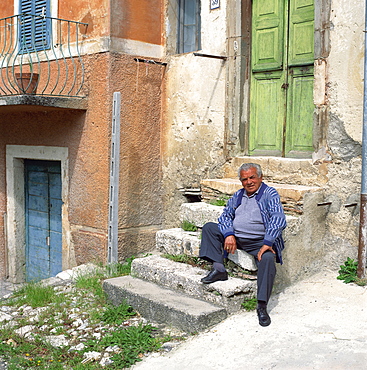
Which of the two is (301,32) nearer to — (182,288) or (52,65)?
(182,288)

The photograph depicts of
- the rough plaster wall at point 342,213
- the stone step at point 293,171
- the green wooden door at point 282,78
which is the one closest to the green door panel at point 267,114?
the green wooden door at point 282,78

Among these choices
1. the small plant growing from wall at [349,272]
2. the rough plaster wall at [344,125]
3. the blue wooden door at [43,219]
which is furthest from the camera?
the blue wooden door at [43,219]

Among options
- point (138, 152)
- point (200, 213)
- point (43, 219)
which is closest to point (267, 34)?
point (138, 152)

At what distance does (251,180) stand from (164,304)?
1.35m

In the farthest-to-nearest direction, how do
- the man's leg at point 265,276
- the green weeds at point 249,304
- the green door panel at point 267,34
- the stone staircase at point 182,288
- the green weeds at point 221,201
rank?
the green door panel at point 267,34, the green weeds at point 221,201, the green weeds at point 249,304, the stone staircase at point 182,288, the man's leg at point 265,276

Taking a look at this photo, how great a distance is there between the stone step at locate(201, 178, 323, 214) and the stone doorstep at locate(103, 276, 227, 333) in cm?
136

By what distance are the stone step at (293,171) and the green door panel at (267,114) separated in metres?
0.27

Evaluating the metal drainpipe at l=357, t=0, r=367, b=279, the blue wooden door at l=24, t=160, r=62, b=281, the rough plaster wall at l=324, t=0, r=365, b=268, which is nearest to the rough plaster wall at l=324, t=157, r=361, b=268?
the rough plaster wall at l=324, t=0, r=365, b=268

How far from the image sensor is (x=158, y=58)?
6914mm

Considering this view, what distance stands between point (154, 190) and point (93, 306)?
7.27 feet

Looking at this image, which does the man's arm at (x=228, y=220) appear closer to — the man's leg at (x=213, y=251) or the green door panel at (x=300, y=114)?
the man's leg at (x=213, y=251)

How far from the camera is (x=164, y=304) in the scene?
4.51 meters

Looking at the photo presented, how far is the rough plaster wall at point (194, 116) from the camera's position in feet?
21.1

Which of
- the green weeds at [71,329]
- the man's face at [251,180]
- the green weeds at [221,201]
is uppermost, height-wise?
the man's face at [251,180]
